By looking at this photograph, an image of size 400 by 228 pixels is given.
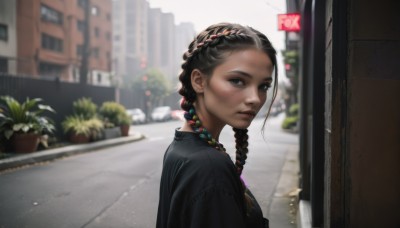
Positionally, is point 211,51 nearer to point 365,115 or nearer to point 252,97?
point 252,97

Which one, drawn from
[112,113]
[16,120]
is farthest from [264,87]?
[112,113]

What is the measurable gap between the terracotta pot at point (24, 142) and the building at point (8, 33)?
20.4 metres

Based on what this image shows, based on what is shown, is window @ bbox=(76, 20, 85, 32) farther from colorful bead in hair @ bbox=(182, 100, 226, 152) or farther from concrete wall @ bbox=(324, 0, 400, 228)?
colorful bead in hair @ bbox=(182, 100, 226, 152)

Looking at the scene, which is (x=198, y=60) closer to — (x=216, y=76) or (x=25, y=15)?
(x=216, y=76)

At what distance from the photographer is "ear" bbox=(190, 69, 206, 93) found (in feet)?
4.57

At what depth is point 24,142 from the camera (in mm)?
9906

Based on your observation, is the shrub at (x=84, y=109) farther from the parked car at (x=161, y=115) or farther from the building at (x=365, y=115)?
the parked car at (x=161, y=115)

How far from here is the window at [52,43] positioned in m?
35.4

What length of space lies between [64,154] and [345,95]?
9.91m

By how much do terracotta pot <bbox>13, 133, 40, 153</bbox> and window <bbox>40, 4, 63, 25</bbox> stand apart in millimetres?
28433

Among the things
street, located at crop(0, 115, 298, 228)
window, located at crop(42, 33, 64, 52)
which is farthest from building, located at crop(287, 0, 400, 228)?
window, located at crop(42, 33, 64, 52)

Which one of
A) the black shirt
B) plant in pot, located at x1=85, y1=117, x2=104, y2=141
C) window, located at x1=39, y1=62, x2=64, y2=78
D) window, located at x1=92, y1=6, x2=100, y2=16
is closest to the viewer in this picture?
the black shirt

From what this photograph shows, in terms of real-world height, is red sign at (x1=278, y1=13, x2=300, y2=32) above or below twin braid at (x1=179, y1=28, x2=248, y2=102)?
above

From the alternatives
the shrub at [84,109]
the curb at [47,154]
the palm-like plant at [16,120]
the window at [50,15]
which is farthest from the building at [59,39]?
the palm-like plant at [16,120]
